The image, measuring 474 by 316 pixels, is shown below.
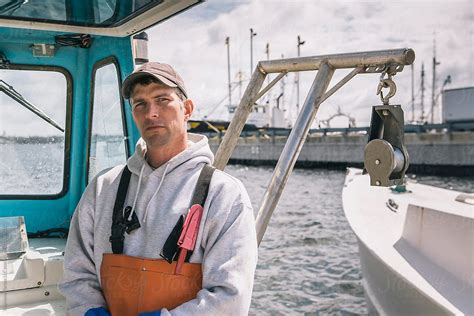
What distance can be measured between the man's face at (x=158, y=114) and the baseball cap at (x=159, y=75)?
0.11 feet

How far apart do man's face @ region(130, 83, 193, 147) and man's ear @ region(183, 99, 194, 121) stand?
7 centimetres

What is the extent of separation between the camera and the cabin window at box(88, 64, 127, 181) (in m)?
3.83

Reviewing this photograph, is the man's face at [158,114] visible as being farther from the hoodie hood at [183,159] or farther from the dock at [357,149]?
the dock at [357,149]

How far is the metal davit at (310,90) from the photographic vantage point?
2.56m

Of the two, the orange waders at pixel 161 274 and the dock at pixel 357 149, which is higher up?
the orange waders at pixel 161 274

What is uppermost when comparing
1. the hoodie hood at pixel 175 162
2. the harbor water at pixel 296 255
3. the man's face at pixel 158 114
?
the man's face at pixel 158 114

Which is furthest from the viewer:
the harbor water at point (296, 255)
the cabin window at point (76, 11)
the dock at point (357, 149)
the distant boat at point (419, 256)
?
the dock at point (357, 149)

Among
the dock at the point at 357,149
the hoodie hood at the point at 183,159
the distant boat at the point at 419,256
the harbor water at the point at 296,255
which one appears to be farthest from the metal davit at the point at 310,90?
the dock at the point at 357,149

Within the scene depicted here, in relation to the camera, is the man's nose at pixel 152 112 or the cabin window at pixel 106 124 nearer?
the man's nose at pixel 152 112

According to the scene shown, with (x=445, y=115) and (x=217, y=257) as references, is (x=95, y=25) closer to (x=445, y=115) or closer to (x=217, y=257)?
(x=217, y=257)

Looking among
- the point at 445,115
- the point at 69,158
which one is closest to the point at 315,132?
the point at 445,115

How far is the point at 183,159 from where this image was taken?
2008mm

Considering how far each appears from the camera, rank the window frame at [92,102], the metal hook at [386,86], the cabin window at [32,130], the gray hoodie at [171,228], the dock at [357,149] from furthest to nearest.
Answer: the dock at [357,149] → the cabin window at [32,130] → the window frame at [92,102] → the metal hook at [386,86] → the gray hoodie at [171,228]

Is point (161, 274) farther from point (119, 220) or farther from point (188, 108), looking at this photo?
point (188, 108)
